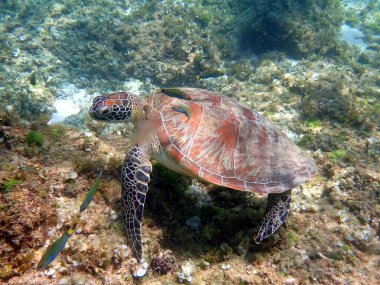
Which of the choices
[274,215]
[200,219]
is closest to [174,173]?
[200,219]

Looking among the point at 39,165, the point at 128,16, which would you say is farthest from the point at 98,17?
the point at 39,165

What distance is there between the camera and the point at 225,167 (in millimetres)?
3422

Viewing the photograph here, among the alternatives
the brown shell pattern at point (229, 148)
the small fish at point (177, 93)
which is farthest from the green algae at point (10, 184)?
the small fish at point (177, 93)

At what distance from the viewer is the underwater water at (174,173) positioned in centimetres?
272

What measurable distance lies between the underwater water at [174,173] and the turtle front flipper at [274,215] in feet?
0.70

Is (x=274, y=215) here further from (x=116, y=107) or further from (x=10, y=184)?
(x=10, y=184)

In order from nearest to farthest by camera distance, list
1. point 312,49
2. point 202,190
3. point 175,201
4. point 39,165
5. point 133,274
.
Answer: point 133,274 → point 39,165 → point 175,201 → point 202,190 → point 312,49

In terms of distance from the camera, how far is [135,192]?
10.2ft

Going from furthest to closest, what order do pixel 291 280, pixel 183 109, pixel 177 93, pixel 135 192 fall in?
pixel 177 93 → pixel 183 109 → pixel 135 192 → pixel 291 280

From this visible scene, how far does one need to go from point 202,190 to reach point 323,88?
521 centimetres

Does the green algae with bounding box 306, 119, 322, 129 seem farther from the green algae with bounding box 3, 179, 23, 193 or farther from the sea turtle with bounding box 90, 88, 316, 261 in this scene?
the green algae with bounding box 3, 179, 23, 193

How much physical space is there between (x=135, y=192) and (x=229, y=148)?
55.6 inches

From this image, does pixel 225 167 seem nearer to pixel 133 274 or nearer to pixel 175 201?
pixel 175 201

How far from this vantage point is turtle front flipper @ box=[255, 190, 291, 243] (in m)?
3.27
